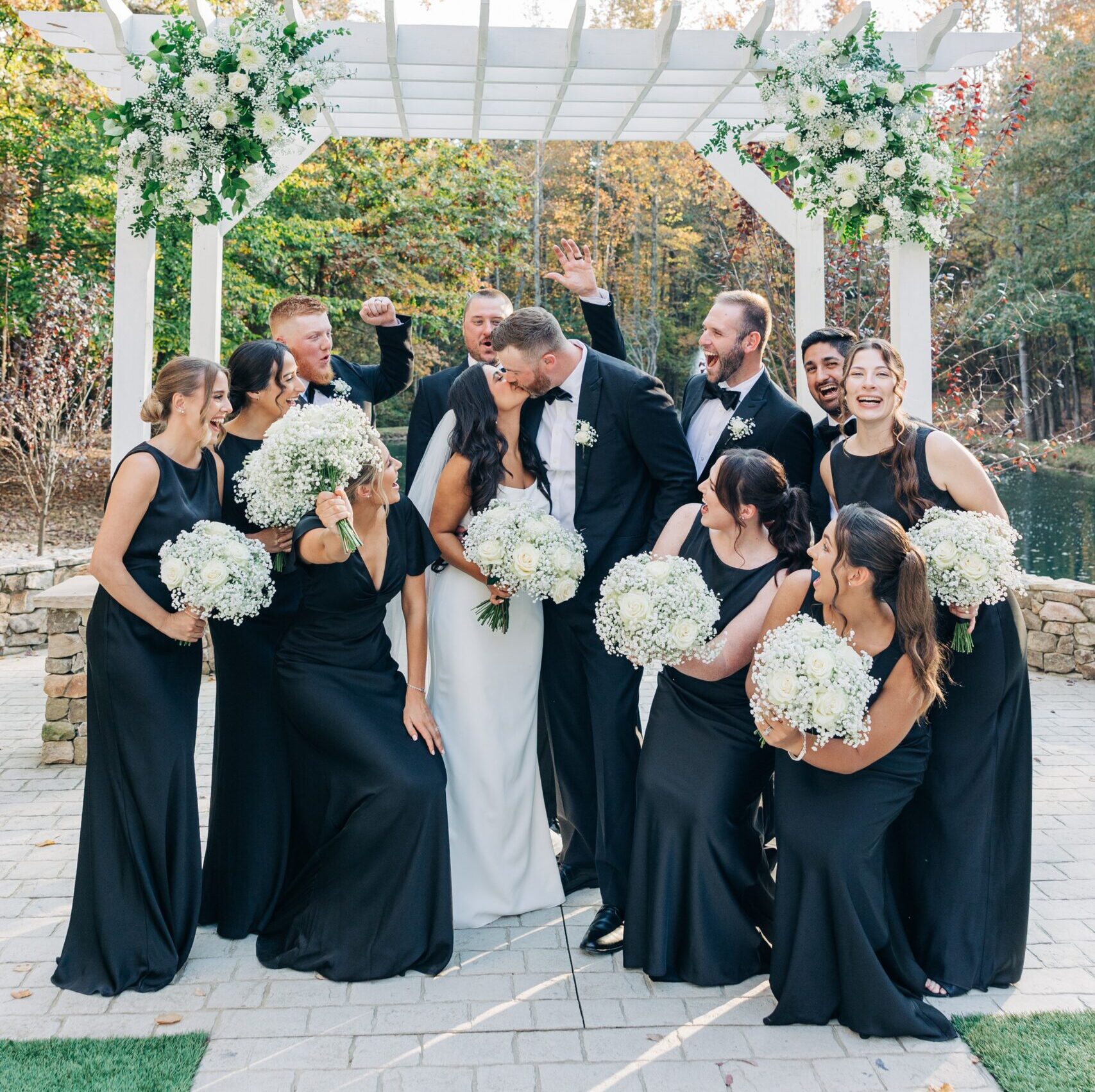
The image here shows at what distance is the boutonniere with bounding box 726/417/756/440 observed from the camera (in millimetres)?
4934

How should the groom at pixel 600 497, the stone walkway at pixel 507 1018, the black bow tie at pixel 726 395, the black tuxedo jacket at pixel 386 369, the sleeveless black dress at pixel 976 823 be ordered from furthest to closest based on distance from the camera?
the black tuxedo jacket at pixel 386 369
the black bow tie at pixel 726 395
the groom at pixel 600 497
the sleeveless black dress at pixel 976 823
the stone walkway at pixel 507 1018

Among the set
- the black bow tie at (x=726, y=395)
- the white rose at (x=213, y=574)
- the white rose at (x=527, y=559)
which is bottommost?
the white rose at (x=213, y=574)

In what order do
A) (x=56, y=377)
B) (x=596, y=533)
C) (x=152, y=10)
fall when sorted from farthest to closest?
(x=152, y=10), (x=56, y=377), (x=596, y=533)

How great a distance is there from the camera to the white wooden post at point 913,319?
6.57 metres

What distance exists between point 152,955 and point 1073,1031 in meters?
3.30

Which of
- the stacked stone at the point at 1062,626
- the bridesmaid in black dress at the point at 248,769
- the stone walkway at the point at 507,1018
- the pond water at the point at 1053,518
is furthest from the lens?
the pond water at the point at 1053,518

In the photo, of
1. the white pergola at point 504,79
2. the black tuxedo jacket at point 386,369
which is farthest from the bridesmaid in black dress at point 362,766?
the white pergola at point 504,79

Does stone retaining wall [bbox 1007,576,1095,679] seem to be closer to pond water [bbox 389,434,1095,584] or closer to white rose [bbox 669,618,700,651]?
pond water [bbox 389,434,1095,584]

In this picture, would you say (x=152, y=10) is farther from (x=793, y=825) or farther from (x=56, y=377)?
(x=793, y=825)

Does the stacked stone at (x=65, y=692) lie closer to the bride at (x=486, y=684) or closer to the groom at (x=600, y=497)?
the bride at (x=486, y=684)

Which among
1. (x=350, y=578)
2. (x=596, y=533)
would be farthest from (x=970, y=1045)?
(x=350, y=578)

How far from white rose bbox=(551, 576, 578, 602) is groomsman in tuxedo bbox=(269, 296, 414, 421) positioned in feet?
5.77

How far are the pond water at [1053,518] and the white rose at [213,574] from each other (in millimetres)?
9525

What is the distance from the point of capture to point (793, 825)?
12.6 feet
